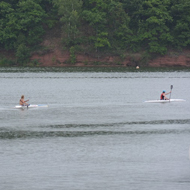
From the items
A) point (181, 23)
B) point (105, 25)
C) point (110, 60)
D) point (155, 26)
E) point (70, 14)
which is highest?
point (70, 14)

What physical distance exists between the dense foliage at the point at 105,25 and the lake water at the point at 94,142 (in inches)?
2293

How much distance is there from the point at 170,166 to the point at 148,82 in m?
65.8

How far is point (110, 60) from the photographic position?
136 m

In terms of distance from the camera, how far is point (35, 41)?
140m

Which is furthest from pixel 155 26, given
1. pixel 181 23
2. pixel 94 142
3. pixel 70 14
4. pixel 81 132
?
pixel 94 142

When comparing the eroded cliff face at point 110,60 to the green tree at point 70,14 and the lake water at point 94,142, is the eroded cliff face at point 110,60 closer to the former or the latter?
→ the green tree at point 70,14

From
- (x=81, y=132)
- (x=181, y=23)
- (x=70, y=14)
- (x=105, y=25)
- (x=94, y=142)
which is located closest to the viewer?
(x=94, y=142)

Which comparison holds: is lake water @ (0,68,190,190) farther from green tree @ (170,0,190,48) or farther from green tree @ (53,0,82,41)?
green tree @ (170,0,190,48)

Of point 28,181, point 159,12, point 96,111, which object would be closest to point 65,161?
point 28,181

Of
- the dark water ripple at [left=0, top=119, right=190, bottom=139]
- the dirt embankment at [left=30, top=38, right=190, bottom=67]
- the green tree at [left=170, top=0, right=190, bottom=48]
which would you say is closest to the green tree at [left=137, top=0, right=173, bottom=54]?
the green tree at [left=170, top=0, right=190, bottom=48]

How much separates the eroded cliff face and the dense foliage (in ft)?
7.30

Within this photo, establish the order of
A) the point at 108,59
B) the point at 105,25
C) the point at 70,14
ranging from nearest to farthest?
the point at 70,14 < the point at 108,59 < the point at 105,25

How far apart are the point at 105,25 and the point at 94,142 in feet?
342

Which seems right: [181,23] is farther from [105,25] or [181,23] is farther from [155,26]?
[105,25]
